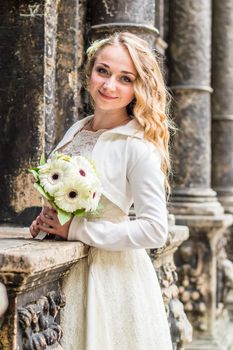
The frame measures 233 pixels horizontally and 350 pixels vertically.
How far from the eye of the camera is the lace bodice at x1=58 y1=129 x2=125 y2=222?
9.34 feet

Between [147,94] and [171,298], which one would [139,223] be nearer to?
[147,94]

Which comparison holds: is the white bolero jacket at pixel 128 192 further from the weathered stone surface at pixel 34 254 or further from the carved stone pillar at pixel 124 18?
the carved stone pillar at pixel 124 18

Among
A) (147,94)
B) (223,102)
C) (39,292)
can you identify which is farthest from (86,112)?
(223,102)

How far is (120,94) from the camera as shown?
2.89m

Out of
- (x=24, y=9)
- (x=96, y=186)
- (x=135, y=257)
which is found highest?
(x=24, y=9)

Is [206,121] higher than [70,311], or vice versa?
[206,121]

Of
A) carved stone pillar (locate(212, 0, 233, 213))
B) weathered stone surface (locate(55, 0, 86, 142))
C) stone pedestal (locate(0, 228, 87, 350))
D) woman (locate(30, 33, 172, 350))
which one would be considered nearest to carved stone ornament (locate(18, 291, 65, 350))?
stone pedestal (locate(0, 228, 87, 350))

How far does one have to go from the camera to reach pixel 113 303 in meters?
2.83

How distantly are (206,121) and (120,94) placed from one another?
361 cm

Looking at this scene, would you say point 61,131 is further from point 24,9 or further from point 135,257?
point 135,257

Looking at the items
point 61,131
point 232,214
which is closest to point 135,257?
point 61,131

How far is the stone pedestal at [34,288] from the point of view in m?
2.35

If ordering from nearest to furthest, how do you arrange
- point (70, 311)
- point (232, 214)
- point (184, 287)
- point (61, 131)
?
point (70, 311) → point (61, 131) → point (184, 287) → point (232, 214)

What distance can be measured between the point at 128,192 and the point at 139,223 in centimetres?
17
